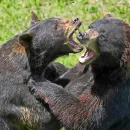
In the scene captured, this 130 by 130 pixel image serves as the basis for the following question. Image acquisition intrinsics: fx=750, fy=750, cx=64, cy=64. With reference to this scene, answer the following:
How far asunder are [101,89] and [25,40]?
3.76ft

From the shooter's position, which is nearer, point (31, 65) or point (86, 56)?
point (86, 56)

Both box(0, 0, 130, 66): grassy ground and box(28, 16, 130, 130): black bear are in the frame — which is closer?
box(28, 16, 130, 130): black bear

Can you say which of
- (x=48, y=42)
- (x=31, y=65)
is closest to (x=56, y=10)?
(x=48, y=42)

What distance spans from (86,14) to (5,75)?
4.62 meters

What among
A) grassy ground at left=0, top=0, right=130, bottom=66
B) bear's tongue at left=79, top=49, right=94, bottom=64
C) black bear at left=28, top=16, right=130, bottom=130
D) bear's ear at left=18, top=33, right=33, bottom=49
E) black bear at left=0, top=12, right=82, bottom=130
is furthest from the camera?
grassy ground at left=0, top=0, right=130, bottom=66

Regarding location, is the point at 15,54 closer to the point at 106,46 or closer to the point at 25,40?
the point at 25,40

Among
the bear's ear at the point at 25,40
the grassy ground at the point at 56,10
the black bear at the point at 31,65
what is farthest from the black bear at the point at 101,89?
the grassy ground at the point at 56,10

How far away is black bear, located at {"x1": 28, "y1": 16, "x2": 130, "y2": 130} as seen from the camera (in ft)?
29.5

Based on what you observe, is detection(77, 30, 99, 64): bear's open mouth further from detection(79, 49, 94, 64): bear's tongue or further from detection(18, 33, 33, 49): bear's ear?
detection(18, 33, 33, 49): bear's ear

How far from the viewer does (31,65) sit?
9594 millimetres

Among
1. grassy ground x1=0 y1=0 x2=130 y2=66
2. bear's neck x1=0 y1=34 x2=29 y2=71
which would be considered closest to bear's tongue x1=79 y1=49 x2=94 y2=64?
bear's neck x1=0 y1=34 x2=29 y2=71

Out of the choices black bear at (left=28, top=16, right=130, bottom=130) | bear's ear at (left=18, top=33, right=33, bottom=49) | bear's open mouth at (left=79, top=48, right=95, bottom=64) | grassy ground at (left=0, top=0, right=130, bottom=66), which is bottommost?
grassy ground at (left=0, top=0, right=130, bottom=66)

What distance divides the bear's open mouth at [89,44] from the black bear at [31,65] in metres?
0.57

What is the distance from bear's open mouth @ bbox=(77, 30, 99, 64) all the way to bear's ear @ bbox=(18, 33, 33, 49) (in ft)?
2.75
